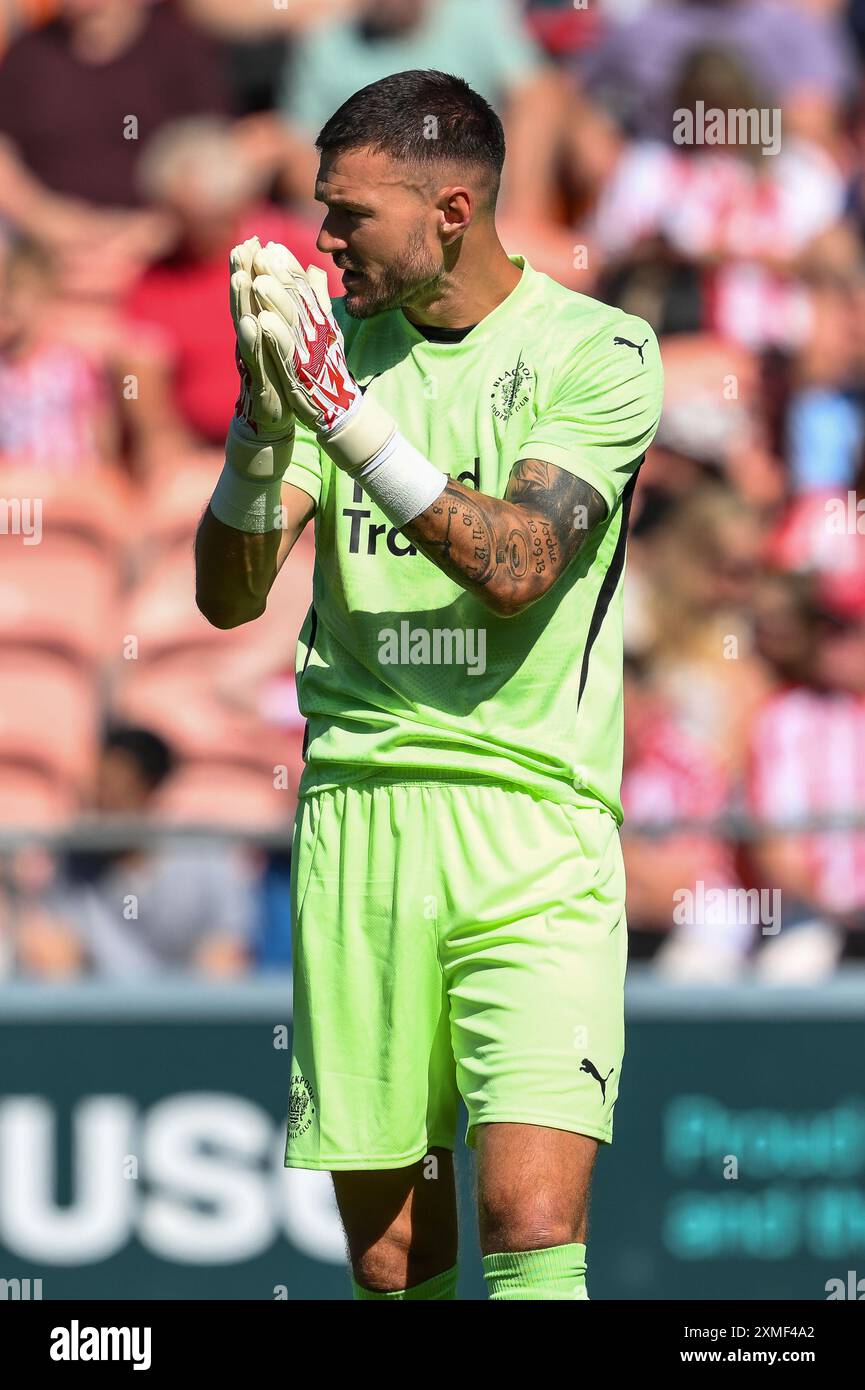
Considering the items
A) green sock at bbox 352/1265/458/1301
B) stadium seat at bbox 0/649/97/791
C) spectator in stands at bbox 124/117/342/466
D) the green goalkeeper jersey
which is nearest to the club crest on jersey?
the green goalkeeper jersey

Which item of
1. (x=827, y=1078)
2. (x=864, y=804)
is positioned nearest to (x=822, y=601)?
(x=864, y=804)

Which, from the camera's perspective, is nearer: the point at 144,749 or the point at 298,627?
the point at 144,749

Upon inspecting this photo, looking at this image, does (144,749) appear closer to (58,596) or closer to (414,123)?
(58,596)

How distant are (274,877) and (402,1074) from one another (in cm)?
245

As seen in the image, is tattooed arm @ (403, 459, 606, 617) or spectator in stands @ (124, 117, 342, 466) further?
spectator in stands @ (124, 117, 342, 466)

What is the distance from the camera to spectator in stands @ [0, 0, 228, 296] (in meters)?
8.54

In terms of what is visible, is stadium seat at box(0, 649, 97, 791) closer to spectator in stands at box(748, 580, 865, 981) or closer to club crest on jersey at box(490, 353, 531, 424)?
spectator in stands at box(748, 580, 865, 981)

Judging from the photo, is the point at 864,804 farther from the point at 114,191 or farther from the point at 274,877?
the point at 114,191

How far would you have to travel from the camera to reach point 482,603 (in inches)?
129

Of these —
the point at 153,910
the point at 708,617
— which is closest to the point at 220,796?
the point at 153,910

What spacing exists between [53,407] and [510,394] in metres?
4.73

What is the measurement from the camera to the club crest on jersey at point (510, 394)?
11.1ft

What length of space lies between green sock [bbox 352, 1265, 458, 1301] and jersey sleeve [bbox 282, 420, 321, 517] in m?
1.34

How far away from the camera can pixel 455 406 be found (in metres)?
3.41
